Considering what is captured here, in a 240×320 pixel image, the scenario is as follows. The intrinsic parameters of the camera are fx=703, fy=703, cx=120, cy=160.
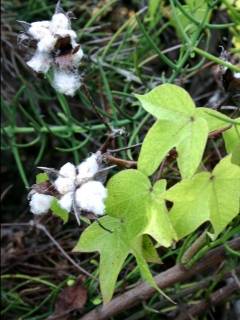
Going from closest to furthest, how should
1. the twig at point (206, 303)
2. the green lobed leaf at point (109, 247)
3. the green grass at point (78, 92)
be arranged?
the green lobed leaf at point (109, 247) < the twig at point (206, 303) < the green grass at point (78, 92)

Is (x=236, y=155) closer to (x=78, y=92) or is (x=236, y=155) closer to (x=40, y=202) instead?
(x=40, y=202)

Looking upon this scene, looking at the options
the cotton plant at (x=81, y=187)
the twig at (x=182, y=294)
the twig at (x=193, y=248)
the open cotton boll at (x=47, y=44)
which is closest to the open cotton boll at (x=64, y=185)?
the cotton plant at (x=81, y=187)

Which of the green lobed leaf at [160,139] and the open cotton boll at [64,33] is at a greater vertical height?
the open cotton boll at [64,33]

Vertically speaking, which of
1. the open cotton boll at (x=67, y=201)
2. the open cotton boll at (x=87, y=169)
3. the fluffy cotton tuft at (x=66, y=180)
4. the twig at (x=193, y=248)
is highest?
the open cotton boll at (x=87, y=169)

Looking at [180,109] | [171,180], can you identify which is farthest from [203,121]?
[171,180]

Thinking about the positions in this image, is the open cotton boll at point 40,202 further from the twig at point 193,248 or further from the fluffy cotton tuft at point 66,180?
the twig at point 193,248

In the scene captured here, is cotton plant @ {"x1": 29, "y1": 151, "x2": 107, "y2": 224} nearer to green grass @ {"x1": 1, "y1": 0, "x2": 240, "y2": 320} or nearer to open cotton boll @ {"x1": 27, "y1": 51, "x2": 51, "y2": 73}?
open cotton boll @ {"x1": 27, "y1": 51, "x2": 51, "y2": 73}

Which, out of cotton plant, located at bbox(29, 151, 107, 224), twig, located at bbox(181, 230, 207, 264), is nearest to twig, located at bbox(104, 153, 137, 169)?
cotton plant, located at bbox(29, 151, 107, 224)
